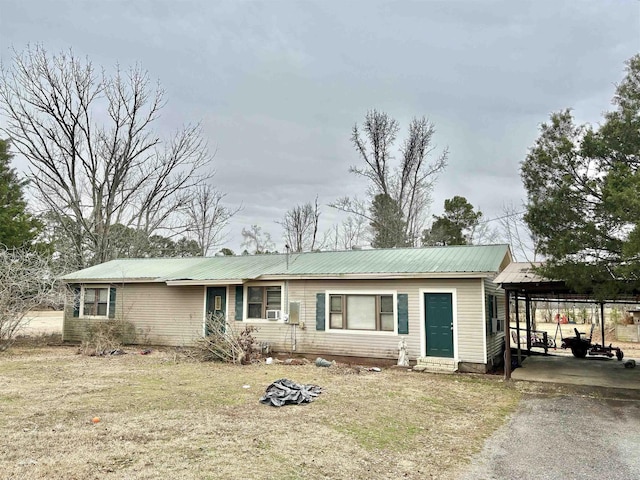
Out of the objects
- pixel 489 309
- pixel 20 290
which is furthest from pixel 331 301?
pixel 20 290

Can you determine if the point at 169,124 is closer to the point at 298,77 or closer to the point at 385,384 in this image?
the point at 298,77

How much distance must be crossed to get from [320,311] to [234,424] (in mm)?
6401

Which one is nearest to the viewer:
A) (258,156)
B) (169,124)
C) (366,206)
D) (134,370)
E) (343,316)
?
(134,370)

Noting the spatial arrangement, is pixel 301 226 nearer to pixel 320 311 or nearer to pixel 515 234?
pixel 515 234

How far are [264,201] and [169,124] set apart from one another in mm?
10780

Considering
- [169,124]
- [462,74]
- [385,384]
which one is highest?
[169,124]

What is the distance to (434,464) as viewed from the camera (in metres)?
4.31

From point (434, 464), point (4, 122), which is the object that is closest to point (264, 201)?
point (4, 122)

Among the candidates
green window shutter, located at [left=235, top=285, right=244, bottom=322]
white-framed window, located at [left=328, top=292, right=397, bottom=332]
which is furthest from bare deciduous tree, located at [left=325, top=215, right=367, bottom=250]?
white-framed window, located at [left=328, top=292, right=397, bottom=332]

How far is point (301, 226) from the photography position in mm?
34062

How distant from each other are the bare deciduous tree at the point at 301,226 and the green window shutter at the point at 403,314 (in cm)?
2219

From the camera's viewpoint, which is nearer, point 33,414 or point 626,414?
point 33,414

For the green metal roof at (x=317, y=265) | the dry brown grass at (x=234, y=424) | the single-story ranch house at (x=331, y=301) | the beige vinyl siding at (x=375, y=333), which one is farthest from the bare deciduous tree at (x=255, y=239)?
the dry brown grass at (x=234, y=424)

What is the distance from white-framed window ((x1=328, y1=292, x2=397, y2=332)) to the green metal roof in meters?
0.71
